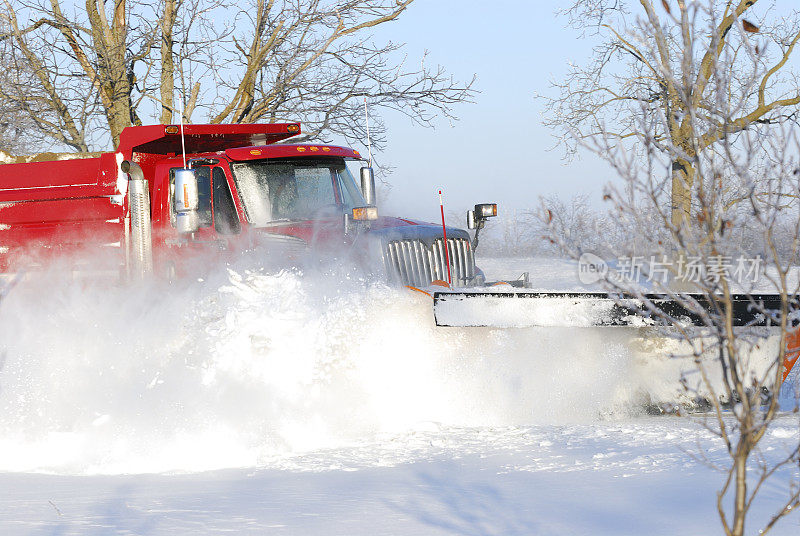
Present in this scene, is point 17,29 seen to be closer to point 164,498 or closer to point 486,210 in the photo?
point 486,210

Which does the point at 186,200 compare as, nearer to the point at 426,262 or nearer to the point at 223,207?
the point at 223,207

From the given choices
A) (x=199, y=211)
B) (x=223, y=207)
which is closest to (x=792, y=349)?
(x=223, y=207)

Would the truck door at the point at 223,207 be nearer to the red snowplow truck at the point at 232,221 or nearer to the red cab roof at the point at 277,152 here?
the red snowplow truck at the point at 232,221

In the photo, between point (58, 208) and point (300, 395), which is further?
point (58, 208)

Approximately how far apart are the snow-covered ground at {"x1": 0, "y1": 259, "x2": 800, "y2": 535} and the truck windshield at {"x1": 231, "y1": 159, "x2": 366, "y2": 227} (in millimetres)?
850

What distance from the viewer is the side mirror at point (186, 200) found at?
22.8 ft

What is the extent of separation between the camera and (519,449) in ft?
18.2

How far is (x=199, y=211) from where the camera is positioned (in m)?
7.57

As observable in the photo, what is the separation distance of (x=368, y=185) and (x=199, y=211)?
1589mm

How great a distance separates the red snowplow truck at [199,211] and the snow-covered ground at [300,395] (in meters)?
0.56

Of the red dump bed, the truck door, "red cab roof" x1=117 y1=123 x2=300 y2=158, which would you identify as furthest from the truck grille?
the red dump bed

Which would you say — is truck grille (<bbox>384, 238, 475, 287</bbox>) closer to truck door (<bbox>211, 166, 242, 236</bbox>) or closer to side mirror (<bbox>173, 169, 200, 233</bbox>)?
truck door (<bbox>211, 166, 242, 236</bbox>)

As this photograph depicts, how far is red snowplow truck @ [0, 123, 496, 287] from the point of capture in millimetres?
7262

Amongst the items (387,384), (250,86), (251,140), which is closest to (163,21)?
(250,86)
